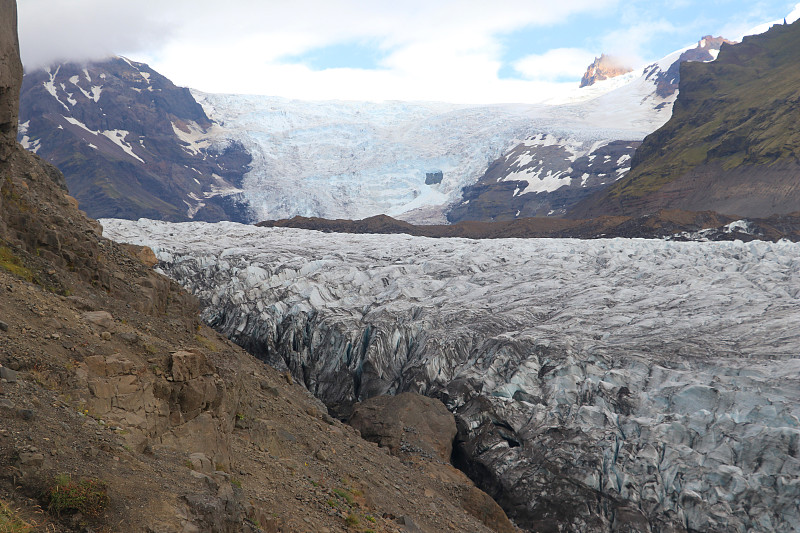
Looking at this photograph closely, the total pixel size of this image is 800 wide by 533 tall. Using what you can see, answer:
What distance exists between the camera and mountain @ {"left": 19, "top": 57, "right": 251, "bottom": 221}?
109625 mm

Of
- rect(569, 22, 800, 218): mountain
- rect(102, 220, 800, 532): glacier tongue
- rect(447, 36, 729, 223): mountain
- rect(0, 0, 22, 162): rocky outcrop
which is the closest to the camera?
rect(0, 0, 22, 162): rocky outcrop

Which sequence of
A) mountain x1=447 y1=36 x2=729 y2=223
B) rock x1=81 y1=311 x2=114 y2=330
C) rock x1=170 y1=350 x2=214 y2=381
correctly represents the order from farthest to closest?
mountain x1=447 y1=36 x2=729 y2=223 → rock x1=81 y1=311 x2=114 y2=330 → rock x1=170 y1=350 x2=214 y2=381

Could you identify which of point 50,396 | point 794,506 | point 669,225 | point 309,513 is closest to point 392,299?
point 794,506

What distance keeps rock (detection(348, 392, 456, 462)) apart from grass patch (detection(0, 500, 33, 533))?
40.0 feet

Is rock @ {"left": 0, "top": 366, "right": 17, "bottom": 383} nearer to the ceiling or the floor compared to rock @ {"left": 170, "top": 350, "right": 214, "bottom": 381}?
nearer to the ceiling

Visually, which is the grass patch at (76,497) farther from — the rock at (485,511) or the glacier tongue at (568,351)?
the glacier tongue at (568,351)

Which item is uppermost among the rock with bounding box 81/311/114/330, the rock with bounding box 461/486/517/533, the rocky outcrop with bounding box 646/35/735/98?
the rocky outcrop with bounding box 646/35/735/98

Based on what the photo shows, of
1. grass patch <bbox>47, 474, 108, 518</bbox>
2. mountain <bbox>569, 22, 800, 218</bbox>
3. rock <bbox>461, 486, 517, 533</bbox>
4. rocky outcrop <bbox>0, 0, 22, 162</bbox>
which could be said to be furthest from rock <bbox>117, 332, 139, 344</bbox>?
mountain <bbox>569, 22, 800, 218</bbox>

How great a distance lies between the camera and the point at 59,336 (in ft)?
23.8

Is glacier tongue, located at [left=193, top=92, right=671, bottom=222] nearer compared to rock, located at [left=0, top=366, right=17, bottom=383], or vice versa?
rock, located at [left=0, top=366, right=17, bottom=383]

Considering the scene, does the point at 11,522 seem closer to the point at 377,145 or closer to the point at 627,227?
the point at 627,227

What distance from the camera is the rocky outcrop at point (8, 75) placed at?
914 cm

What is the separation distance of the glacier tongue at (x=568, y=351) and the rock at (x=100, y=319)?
39.8 feet

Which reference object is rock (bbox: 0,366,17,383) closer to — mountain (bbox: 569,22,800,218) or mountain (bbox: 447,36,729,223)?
mountain (bbox: 569,22,800,218)
